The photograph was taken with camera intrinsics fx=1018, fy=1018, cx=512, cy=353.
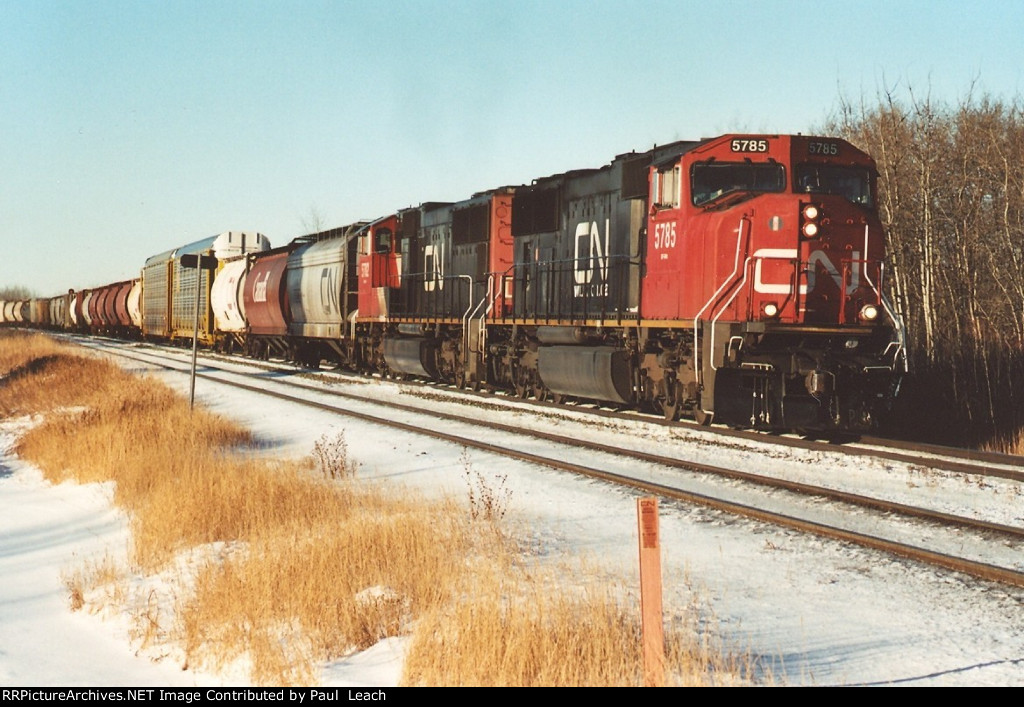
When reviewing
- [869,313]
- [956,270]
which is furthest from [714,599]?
[956,270]

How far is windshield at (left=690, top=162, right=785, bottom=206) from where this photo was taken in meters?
14.0

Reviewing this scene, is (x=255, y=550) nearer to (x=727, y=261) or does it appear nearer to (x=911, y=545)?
(x=911, y=545)

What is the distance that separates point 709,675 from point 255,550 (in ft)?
13.9

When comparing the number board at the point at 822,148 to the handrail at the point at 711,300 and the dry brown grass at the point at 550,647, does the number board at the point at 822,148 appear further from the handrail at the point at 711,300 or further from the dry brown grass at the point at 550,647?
the dry brown grass at the point at 550,647

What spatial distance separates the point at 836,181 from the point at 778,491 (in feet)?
18.6

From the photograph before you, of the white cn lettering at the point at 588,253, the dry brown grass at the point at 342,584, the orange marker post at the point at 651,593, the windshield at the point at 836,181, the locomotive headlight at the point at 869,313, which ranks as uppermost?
the windshield at the point at 836,181

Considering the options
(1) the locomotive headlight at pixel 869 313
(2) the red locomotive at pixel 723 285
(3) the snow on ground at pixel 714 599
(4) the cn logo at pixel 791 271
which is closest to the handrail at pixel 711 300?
(2) the red locomotive at pixel 723 285

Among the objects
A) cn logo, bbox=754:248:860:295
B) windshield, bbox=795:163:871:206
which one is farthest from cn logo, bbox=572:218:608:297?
windshield, bbox=795:163:871:206

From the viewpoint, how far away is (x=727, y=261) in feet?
45.5

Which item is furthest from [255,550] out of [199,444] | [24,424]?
[24,424]

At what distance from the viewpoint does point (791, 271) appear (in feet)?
44.7

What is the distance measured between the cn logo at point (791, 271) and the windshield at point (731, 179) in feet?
3.08

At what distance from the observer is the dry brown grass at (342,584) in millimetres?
5156

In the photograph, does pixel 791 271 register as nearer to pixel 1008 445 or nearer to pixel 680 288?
pixel 680 288
